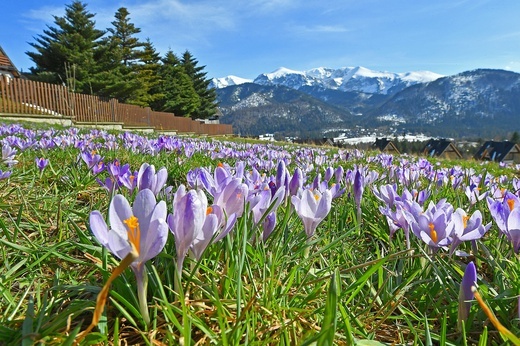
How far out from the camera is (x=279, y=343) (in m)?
0.79

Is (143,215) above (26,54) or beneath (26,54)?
beneath

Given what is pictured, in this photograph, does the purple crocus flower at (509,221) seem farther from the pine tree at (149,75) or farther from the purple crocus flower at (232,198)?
the pine tree at (149,75)

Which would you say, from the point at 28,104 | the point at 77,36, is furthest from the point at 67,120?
the point at 77,36

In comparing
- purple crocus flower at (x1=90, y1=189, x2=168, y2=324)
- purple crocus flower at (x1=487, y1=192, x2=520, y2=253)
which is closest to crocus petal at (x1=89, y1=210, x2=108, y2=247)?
purple crocus flower at (x1=90, y1=189, x2=168, y2=324)

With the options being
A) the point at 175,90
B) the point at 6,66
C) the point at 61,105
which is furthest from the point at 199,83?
the point at 61,105

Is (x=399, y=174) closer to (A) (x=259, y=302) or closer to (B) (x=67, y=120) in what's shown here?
(A) (x=259, y=302)

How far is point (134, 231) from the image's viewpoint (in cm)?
75

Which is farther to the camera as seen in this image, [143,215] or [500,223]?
[500,223]

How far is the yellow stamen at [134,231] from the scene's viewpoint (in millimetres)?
698

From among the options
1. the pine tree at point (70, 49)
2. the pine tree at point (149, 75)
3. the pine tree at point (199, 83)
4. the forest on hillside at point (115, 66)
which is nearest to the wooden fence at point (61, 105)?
the forest on hillside at point (115, 66)

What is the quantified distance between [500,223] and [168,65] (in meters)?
49.6

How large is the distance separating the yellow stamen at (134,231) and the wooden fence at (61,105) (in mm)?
9066

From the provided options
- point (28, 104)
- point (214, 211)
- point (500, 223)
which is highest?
point (28, 104)

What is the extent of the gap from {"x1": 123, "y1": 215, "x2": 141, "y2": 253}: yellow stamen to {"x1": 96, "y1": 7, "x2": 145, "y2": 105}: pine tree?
1348 inches
